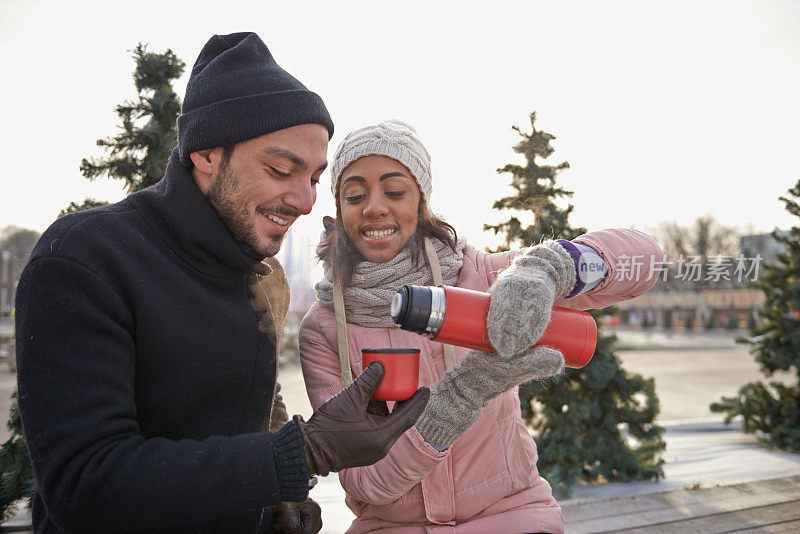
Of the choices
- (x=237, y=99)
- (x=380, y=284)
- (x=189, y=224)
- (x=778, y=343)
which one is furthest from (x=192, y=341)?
(x=778, y=343)

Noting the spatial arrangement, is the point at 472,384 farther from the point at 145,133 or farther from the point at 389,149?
the point at 145,133

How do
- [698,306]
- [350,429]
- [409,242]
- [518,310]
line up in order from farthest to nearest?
[698,306]
[409,242]
[518,310]
[350,429]

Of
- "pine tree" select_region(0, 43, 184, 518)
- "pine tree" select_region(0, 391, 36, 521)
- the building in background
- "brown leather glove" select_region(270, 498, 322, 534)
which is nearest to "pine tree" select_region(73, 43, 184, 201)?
"pine tree" select_region(0, 43, 184, 518)

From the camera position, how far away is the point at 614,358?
4938 mm

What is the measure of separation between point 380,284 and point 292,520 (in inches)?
40.5

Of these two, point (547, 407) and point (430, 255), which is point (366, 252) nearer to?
point (430, 255)

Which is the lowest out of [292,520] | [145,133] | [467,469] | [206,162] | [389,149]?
[292,520]

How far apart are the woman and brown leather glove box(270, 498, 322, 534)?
20 centimetres

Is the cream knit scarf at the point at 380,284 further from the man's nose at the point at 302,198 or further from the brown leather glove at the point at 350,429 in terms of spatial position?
the brown leather glove at the point at 350,429

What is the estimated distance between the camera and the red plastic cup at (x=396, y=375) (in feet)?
5.49

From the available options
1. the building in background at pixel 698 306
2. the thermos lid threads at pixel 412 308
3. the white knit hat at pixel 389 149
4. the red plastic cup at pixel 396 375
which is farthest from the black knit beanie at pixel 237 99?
the building in background at pixel 698 306

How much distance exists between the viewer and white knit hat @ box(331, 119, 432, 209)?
2.31 metres

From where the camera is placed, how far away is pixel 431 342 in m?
2.31

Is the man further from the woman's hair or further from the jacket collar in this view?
the woman's hair
